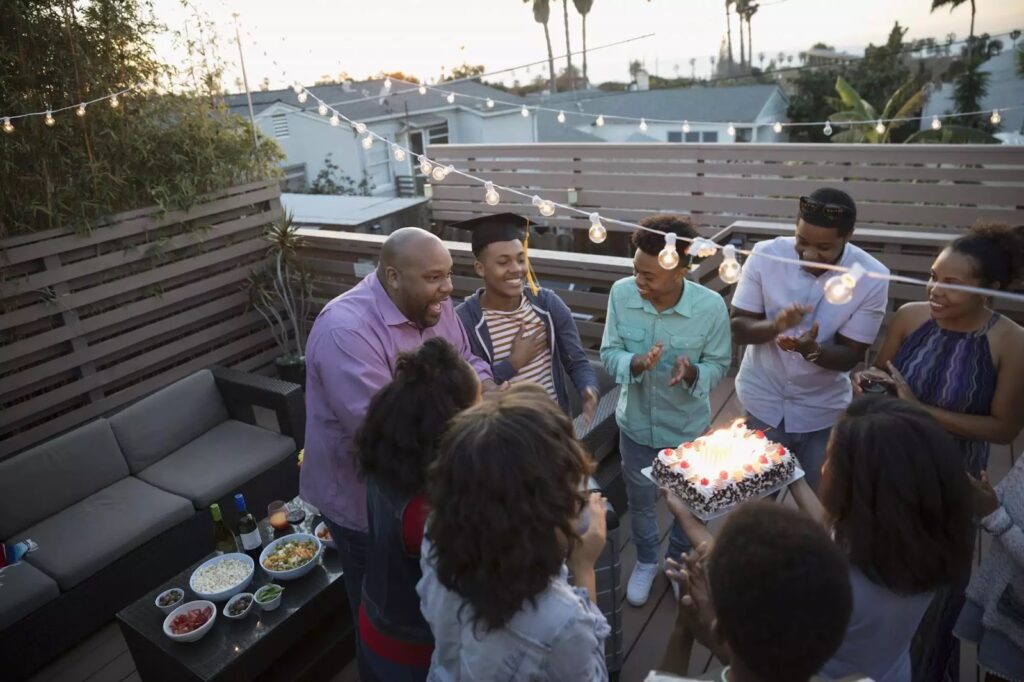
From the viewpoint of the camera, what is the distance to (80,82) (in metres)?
4.33

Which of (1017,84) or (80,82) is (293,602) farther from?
(1017,84)

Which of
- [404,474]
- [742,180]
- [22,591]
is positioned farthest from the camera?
[742,180]

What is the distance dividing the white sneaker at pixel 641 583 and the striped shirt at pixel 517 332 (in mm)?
939

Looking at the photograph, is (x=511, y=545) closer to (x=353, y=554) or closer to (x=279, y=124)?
(x=353, y=554)

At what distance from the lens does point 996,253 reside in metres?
2.04

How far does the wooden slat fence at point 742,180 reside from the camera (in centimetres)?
542

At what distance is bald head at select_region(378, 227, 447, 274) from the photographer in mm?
2295

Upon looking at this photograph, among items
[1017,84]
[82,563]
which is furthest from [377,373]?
[1017,84]

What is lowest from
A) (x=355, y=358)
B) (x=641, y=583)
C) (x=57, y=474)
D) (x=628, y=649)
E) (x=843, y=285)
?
(x=628, y=649)

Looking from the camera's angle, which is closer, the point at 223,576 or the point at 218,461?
the point at 223,576

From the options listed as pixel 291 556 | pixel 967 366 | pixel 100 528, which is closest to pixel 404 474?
pixel 291 556

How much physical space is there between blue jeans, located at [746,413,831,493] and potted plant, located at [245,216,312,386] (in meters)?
3.99

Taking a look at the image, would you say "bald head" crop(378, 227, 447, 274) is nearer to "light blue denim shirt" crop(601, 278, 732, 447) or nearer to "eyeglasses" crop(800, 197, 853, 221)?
"light blue denim shirt" crop(601, 278, 732, 447)

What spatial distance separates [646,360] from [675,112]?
77.5 feet
